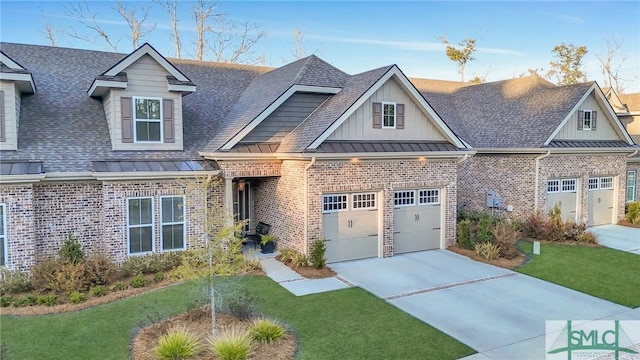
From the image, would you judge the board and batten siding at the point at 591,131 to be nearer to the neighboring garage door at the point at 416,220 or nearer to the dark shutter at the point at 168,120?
the neighboring garage door at the point at 416,220

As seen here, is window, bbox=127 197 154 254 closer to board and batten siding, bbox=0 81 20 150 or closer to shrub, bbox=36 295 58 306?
shrub, bbox=36 295 58 306

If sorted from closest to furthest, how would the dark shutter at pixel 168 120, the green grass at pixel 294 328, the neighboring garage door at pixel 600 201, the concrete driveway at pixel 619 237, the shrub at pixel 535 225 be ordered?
1. the green grass at pixel 294 328
2. the dark shutter at pixel 168 120
3. the concrete driveway at pixel 619 237
4. the shrub at pixel 535 225
5. the neighboring garage door at pixel 600 201

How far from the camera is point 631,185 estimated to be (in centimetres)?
2455

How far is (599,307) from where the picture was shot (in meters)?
10.6

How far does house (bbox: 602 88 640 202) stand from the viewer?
2436 centimetres

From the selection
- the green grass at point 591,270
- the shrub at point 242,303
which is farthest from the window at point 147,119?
the green grass at point 591,270

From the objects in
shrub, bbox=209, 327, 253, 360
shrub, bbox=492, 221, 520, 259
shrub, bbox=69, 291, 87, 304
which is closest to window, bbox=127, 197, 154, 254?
shrub, bbox=69, 291, 87, 304

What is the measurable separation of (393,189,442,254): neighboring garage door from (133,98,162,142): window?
8196 mm

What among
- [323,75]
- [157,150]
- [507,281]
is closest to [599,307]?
[507,281]

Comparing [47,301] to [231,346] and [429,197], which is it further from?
[429,197]

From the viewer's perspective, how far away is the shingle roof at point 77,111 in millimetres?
13305

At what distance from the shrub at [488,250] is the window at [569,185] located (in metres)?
7.40

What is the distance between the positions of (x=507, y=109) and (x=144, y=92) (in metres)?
16.9

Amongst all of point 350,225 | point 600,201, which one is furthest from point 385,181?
point 600,201
